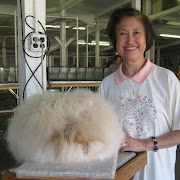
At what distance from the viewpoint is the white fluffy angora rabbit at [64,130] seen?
1.88 feet

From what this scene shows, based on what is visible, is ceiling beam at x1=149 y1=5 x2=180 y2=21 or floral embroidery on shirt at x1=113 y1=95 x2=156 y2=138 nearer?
floral embroidery on shirt at x1=113 y1=95 x2=156 y2=138

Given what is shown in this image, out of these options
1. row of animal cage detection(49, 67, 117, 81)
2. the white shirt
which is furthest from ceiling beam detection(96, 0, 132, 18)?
the white shirt

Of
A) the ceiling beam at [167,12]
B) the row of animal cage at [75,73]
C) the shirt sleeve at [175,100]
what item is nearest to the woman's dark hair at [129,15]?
the shirt sleeve at [175,100]

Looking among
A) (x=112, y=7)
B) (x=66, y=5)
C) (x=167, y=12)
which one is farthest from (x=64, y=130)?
(x=112, y=7)

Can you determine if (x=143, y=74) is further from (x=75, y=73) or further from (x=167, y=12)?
(x=167, y=12)

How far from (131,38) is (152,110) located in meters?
0.35

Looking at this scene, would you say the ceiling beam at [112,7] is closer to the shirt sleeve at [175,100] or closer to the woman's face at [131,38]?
the woman's face at [131,38]

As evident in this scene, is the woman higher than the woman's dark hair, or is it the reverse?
the woman's dark hair

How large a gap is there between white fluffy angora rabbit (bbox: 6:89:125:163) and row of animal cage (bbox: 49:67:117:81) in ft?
10.2

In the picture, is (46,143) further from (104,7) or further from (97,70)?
(104,7)

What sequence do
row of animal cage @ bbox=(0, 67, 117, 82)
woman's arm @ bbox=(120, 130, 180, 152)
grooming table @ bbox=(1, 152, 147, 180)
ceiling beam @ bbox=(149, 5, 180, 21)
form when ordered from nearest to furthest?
1. grooming table @ bbox=(1, 152, 147, 180)
2. woman's arm @ bbox=(120, 130, 180, 152)
3. row of animal cage @ bbox=(0, 67, 117, 82)
4. ceiling beam @ bbox=(149, 5, 180, 21)

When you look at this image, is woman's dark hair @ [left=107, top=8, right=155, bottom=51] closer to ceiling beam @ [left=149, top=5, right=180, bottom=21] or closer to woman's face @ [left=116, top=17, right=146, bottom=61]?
woman's face @ [left=116, top=17, right=146, bottom=61]

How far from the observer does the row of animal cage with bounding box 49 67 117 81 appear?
151 inches

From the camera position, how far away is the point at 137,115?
953 millimetres
